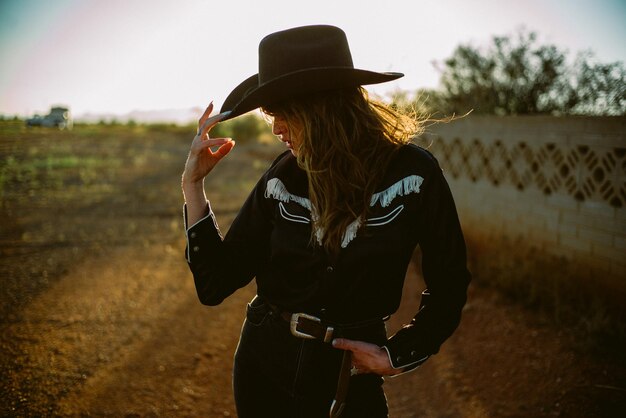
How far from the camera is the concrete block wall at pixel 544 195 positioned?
4469 mm

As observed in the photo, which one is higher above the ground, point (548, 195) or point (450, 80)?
point (450, 80)

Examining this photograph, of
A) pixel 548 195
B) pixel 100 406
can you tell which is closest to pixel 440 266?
pixel 100 406

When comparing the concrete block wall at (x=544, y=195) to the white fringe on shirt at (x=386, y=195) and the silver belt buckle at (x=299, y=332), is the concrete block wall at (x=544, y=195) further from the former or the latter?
the silver belt buckle at (x=299, y=332)

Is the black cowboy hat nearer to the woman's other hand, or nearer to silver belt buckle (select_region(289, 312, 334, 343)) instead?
silver belt buckle (select_region(289, 312, 334, 343))

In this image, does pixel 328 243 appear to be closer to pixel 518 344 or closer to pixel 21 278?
pixel 518 344

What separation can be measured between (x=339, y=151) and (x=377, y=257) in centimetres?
39

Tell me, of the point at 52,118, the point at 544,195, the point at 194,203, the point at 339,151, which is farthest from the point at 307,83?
the point at 52,118

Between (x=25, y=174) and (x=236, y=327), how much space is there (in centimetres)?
913

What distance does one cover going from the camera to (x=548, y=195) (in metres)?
5.33

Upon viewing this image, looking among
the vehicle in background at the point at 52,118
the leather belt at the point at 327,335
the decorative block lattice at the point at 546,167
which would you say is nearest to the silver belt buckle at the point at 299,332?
the leather belt at the point at 327,335

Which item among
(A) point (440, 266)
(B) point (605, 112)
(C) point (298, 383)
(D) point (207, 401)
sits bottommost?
(D) point (207, 401)

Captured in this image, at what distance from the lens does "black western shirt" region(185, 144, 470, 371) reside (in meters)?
1.55

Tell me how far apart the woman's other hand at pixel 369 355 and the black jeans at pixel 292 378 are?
0.29 feet

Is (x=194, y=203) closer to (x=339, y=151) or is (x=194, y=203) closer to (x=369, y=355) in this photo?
(x=339, y=151)
